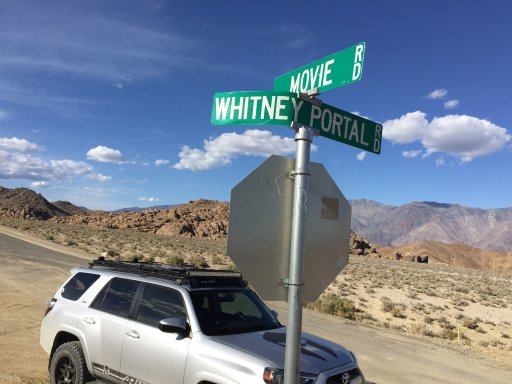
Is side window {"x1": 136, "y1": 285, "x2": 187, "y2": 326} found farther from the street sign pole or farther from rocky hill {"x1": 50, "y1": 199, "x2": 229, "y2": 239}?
rocky hill {"x1": 50, "y1": 199, "x2": 229, "y2": 239}

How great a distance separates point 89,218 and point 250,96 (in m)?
112

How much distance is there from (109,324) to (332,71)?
13.3 feet

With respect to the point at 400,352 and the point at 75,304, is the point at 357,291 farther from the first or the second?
the point at 75,304

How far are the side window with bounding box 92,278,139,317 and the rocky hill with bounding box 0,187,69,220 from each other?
126305mm

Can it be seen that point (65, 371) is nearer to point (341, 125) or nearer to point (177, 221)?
point (341, 125)

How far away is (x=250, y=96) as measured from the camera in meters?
3.24

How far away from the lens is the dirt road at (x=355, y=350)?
25.6 ft

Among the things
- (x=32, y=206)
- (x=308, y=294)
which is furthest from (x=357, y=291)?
(x=32, y=206)

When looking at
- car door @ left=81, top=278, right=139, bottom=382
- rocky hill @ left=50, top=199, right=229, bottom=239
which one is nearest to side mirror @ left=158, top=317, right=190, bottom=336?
car door @ left=81, top=278, right=139, bottom=382

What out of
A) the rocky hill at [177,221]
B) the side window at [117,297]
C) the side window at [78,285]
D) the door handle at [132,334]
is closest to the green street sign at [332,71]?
the door handle at [132,334]

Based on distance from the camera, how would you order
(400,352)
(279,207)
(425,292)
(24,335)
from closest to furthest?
(279,207) → (24,335) → (400,352) → (425,292)

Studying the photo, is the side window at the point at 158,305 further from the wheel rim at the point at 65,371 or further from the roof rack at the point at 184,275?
the wheel rim at the point at 65,371

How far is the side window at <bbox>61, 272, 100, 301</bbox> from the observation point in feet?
20.5

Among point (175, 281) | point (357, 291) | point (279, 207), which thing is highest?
point (279, 207)
